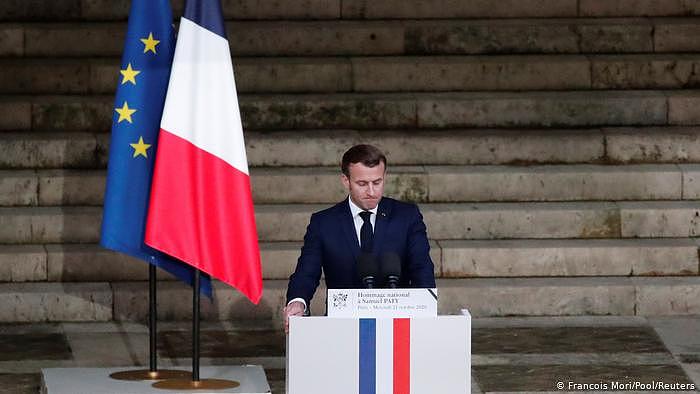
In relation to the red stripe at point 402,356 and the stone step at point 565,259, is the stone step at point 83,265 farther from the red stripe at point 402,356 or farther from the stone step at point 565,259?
the red stripe at point 402,356

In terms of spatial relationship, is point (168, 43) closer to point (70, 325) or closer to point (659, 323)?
point (70, 325)

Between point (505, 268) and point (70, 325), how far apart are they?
3250 millimetres

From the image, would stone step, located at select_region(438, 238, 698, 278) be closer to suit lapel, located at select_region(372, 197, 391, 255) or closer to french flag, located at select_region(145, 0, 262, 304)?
french flag, located at select_region(145, 0, 262, 304)

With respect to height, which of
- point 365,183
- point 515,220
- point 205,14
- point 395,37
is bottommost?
point 515,220

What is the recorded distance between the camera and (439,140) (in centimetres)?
1327

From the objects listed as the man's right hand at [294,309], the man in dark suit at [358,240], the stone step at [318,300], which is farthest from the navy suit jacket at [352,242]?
the stone step at [318,300]

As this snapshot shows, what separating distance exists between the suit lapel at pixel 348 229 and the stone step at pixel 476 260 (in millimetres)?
3932

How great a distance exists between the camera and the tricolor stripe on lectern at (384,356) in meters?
7.17

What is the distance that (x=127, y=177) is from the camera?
8.82 meters

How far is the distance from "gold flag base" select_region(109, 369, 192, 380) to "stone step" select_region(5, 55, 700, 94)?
5119mm

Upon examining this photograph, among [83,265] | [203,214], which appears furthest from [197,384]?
[83,265]

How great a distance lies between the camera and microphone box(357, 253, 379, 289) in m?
7.23

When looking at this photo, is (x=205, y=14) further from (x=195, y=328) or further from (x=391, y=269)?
(x=391, y=269)

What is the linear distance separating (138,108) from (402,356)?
2355 millimetres
